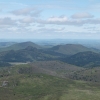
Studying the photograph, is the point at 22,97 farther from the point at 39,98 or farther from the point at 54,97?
the point at 54,97

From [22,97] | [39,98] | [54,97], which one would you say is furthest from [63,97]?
[22,97]

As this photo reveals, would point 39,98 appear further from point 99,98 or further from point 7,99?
point 99,98

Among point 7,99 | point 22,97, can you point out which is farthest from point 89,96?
point 7,99

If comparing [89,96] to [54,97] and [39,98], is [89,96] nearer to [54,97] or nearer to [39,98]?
[54,97]

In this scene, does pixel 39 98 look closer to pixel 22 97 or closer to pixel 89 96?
pixel 22 97

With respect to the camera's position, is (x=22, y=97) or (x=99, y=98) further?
(x=22, y=97)
